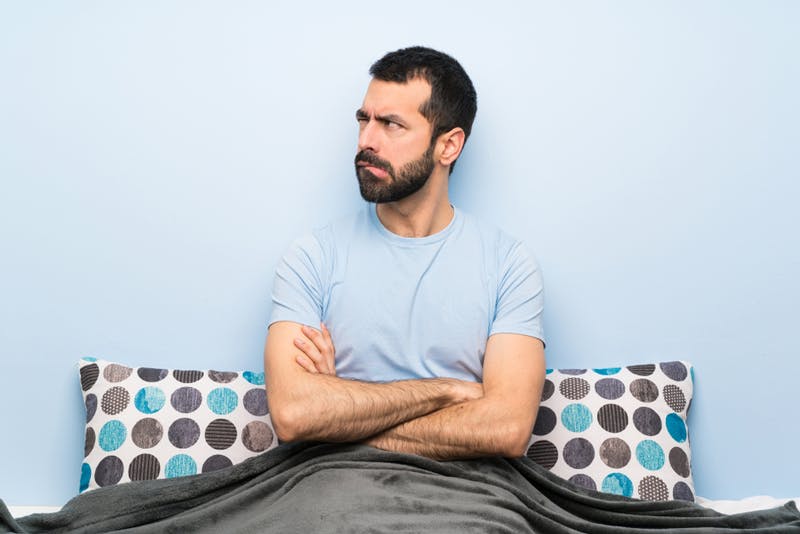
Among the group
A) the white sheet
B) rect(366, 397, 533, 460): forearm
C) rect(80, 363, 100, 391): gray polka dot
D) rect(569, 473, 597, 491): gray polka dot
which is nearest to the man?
rect(366, 397, 533, 460): forearm

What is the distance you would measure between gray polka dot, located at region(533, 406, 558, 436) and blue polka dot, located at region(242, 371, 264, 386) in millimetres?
714

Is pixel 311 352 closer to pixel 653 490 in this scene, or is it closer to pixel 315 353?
pixel 315 353

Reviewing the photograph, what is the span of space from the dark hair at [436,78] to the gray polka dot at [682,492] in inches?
41.6

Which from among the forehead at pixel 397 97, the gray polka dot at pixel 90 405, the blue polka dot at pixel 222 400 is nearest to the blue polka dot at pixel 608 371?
the forehead at pixel 397 97

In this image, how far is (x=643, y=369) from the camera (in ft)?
7.38

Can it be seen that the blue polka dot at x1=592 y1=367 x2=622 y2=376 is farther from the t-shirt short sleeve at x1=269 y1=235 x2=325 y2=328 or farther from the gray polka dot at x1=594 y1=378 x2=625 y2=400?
the t-shirt short sleeve at x1=269 y1=235 x2=325 y2=328

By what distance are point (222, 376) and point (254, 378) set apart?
8cm

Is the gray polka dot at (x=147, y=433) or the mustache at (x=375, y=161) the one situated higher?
the mustache at (x=375, y=161)

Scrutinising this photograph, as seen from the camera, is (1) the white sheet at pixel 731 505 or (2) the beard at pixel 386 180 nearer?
(2) the beard at pixel 386 180

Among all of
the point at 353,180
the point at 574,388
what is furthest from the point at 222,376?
the point at 574,388

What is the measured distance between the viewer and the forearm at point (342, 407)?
1802 mm

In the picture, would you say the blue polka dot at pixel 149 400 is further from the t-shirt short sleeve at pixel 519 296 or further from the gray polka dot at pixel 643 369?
the gray polka dot at pixel 643 369

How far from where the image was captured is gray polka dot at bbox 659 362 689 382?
7.38 feet

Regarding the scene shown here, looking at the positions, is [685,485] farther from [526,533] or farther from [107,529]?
[107,529]
